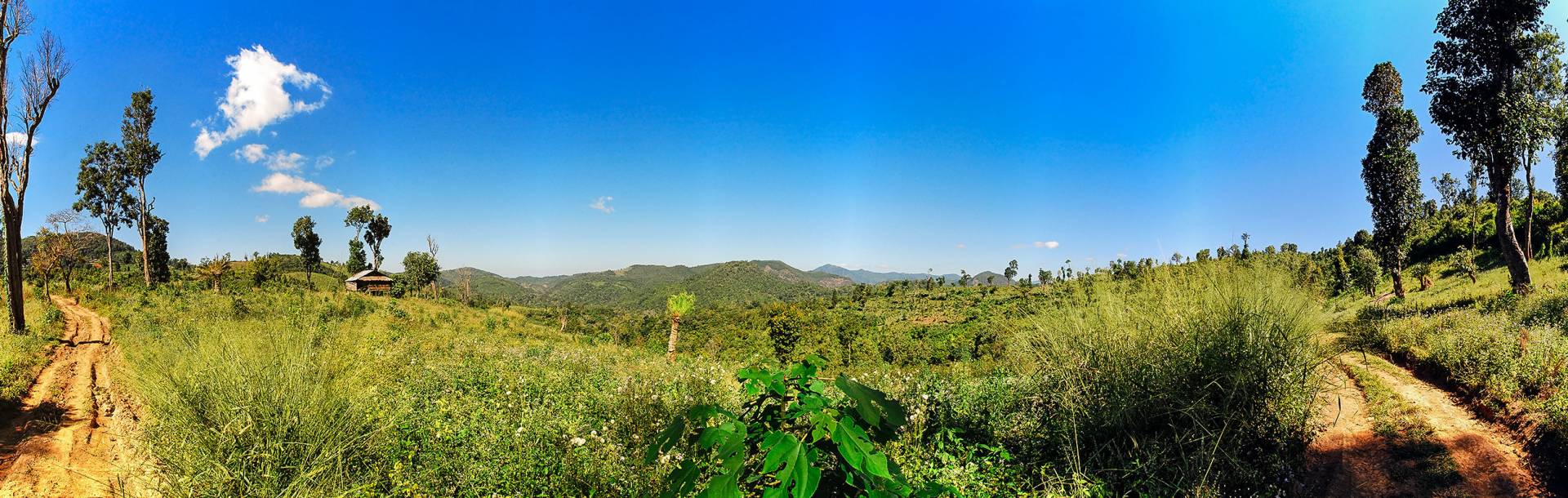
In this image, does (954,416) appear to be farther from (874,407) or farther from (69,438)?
(69,438)

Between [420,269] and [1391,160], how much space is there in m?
59.8

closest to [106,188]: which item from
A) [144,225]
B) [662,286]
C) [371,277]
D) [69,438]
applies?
[144,225]

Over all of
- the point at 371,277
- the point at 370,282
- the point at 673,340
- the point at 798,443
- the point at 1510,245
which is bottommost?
the point at 673,340

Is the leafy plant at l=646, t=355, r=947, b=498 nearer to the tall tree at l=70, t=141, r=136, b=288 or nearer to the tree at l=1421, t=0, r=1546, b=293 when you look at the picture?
the tree at l=1421, t=0, r=1546, b=293

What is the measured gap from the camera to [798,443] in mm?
1272

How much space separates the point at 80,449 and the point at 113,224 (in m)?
32.7

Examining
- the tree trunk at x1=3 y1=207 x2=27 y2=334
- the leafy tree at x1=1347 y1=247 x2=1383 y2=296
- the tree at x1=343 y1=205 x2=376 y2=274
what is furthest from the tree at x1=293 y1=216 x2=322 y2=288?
the leafy tree at x1=1347 y1=247 x2=1383 y2=296

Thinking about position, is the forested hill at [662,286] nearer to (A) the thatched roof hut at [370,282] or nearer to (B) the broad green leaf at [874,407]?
(A) the thatched roof hut at [370,282]

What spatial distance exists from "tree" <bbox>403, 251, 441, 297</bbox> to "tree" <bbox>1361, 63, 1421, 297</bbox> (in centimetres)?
5367

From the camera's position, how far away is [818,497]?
1588 mm

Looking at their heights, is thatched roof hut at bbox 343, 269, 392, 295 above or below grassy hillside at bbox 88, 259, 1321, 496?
above

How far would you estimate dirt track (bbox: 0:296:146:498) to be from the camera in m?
5.04

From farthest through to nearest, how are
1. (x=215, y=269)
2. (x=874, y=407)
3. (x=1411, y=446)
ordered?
1. (x=215, y=269)
2. (x=1411, y=446)
3. (x=874, y=407)

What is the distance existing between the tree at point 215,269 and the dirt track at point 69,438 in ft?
90.9
